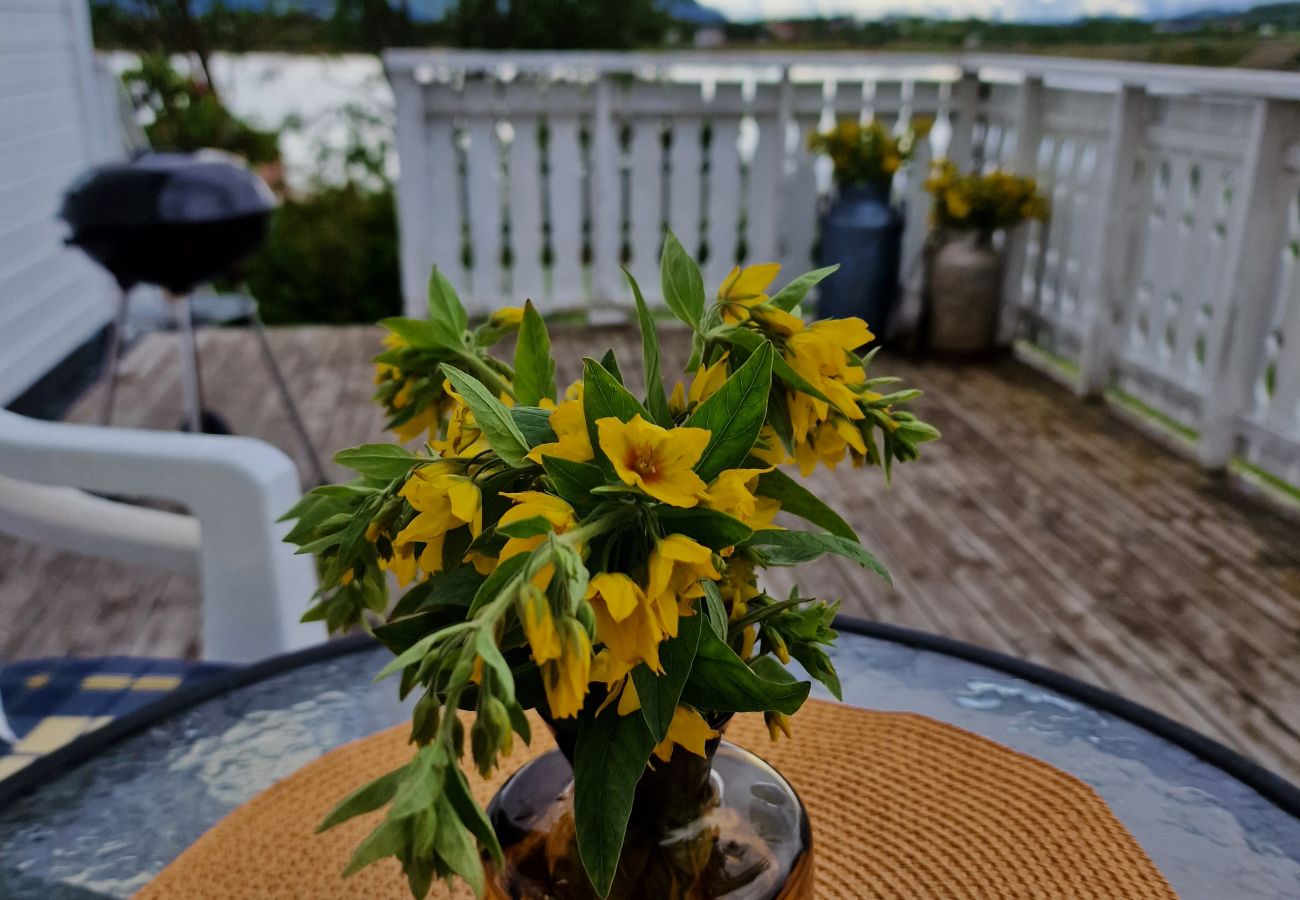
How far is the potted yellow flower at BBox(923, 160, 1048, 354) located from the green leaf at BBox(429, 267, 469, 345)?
11.6 ft

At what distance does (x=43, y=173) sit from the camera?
3.87m

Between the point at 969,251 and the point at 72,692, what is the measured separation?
3428 mm

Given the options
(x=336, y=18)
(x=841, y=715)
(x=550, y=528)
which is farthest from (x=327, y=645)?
(x=336, y=18)

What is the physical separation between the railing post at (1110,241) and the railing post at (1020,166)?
0.44 metres

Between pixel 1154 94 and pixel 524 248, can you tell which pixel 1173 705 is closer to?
pixel 1154 94

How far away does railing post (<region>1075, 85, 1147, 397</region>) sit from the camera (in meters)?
3.44

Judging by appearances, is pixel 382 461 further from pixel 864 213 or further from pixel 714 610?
pixel 864 213

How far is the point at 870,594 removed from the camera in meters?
2.39

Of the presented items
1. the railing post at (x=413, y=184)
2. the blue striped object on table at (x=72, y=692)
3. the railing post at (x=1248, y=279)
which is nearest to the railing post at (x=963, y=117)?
the railing post at (x=1248, y=279)

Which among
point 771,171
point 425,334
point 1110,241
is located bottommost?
point 1110,241

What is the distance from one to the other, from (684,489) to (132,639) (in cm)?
208

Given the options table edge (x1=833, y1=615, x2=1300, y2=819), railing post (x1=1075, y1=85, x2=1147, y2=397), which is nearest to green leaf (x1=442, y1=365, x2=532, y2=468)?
table edge (x1=833, y1=615, x2=1300, y2=819)

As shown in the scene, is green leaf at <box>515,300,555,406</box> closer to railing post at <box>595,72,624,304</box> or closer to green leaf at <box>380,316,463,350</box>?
green leaf at <box>380,316,463,350</box>

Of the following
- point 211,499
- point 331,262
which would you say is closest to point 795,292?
point 211,499
